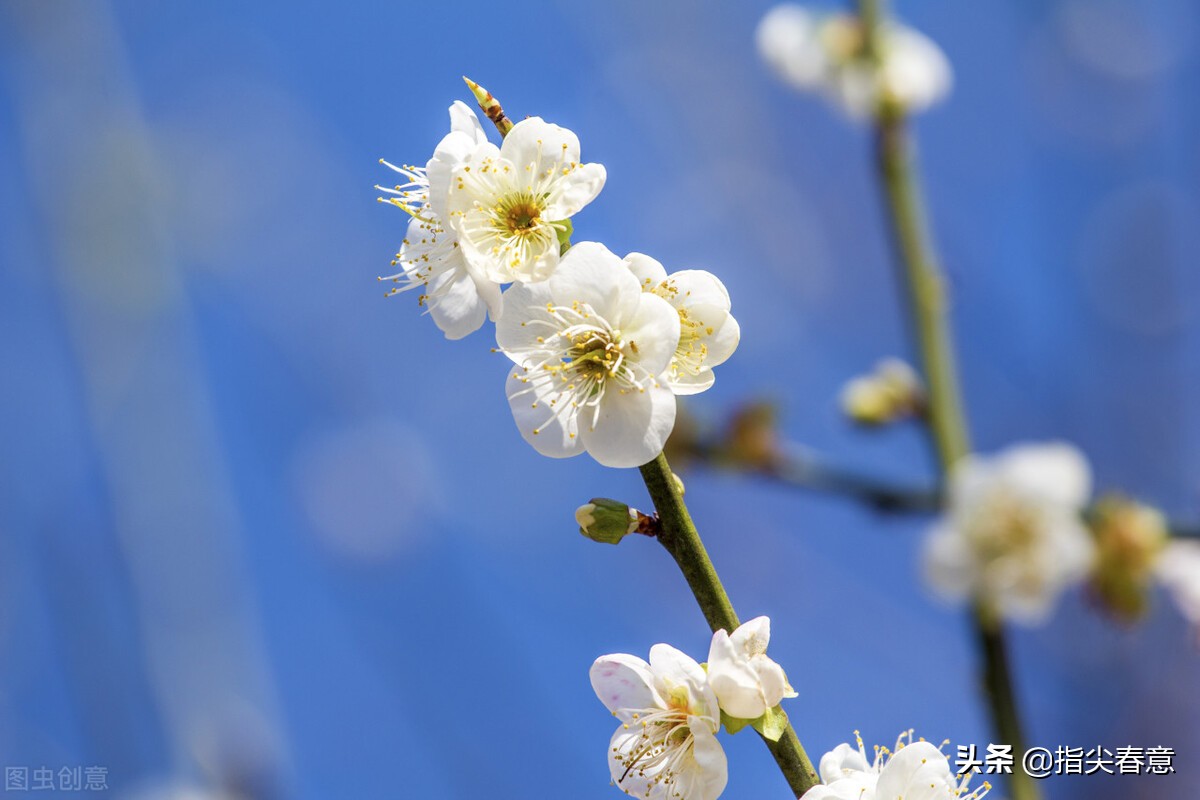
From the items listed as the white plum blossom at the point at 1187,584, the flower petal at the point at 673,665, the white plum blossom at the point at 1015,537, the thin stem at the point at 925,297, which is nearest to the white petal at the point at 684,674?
the flower petal at the point at 673,665

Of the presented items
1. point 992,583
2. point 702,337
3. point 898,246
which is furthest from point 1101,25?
point 702,337

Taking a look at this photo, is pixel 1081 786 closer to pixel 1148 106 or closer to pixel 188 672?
pixel 1148 106

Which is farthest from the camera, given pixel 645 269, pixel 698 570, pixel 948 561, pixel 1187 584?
pixel 1187 584

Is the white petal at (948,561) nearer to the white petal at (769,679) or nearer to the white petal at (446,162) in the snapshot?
the white petal at (769,679)

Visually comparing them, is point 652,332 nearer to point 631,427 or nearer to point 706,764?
point 631,427

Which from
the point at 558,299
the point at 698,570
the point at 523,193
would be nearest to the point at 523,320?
the point at 558,299

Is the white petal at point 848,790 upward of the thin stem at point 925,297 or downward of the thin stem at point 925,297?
downward

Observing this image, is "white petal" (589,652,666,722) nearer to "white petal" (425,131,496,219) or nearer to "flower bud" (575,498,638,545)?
"flower bud" (575,498,638,545)
